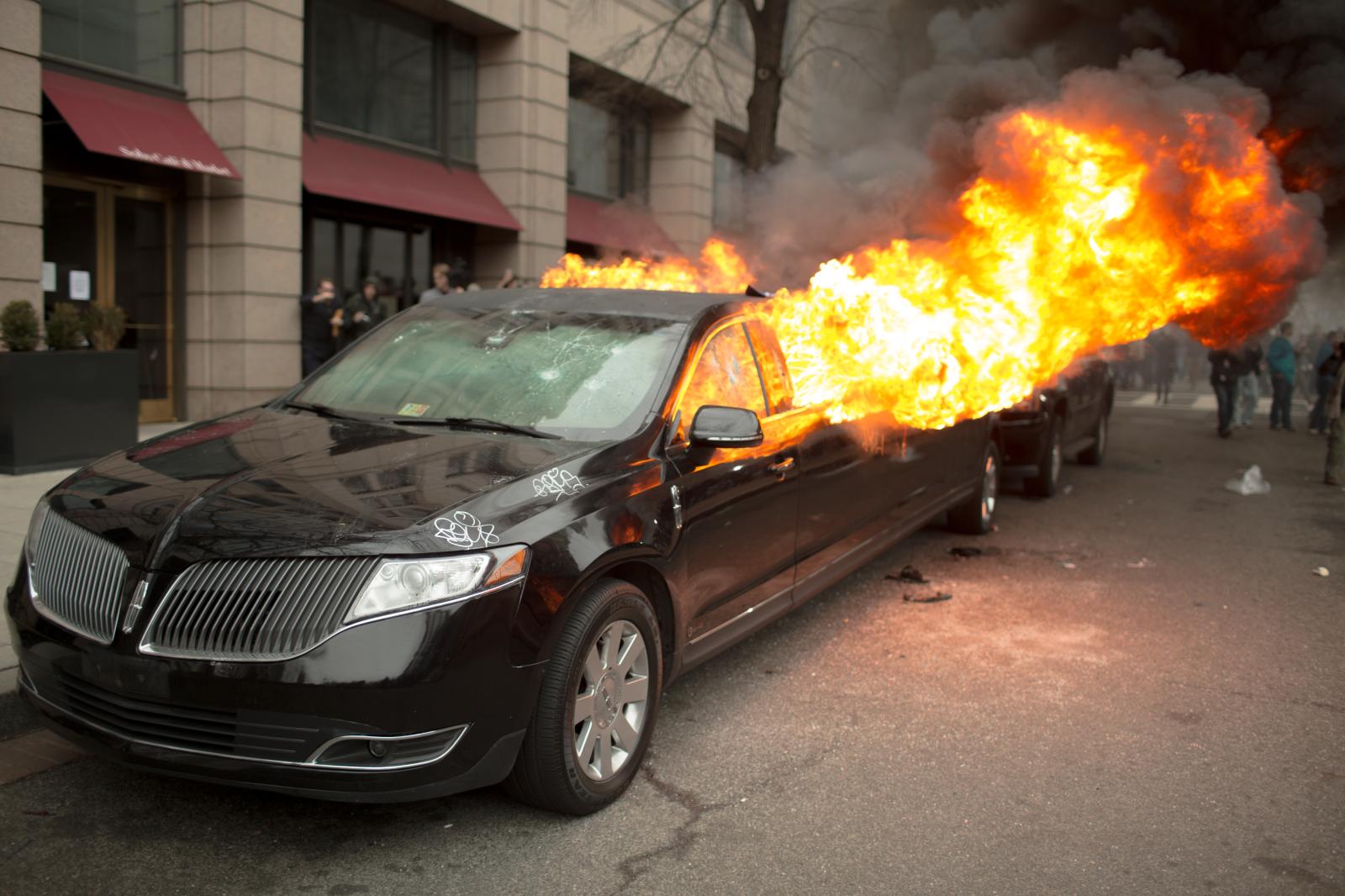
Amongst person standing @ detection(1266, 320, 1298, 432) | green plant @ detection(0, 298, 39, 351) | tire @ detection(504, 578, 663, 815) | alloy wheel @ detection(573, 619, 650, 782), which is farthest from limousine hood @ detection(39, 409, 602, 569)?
person standing @ detection(1266, 320, 1298, 432)

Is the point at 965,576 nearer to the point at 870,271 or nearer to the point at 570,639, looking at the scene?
the point at 870,271

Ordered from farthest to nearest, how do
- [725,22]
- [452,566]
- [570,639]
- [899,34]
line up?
1. [725,22]
2. [899,34]
3. [570,639]
4. [452,566]

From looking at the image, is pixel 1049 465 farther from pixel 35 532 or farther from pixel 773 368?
pixel 35 532

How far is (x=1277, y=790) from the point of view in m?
3.94

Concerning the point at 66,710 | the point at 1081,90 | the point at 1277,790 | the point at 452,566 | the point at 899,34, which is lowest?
the point at 1277,790

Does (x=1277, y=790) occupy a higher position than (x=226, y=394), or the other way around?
(x=226, y=394)

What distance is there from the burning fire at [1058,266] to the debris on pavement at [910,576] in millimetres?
1152

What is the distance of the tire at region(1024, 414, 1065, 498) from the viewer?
10.4 metres

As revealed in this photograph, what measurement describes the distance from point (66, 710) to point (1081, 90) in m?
5.82

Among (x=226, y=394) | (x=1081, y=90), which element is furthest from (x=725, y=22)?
(x=1081, y=90)

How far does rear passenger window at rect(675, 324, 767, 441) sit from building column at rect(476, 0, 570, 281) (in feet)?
41.3

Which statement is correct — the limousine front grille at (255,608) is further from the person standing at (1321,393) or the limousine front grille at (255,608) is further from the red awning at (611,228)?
the person standing at (1321,393)

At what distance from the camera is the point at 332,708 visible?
9.80 ft

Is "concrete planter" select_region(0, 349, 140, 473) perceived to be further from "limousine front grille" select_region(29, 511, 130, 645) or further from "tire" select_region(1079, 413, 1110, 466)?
"tire" select_region(1079, 413, 1110, 466)
